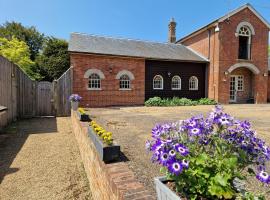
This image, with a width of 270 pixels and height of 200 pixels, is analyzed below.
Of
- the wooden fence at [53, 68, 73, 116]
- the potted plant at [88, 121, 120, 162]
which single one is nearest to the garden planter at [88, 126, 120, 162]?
the potted plant at [88, 121, 120, 162]

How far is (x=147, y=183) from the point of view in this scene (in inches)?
117

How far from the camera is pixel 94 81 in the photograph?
14633mm

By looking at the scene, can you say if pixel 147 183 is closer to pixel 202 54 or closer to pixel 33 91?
pixel 33 91

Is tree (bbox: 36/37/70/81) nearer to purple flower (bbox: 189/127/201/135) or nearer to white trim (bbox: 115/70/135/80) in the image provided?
white trim (bbox: 115/70/135/80)

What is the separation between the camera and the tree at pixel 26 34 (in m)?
34.1

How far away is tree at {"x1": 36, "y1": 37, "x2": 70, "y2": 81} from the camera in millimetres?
27172

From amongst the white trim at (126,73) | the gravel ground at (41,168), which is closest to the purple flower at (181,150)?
the gravel ground at (41,168)

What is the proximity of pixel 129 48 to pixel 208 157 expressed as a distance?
51.9 ft

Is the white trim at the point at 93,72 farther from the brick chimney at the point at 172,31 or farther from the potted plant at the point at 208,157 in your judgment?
the potted plant at the point at 208,157

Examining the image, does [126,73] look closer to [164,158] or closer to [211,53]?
[211,53]

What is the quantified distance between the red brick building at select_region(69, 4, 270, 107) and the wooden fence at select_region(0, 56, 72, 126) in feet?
5.16

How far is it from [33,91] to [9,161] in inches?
311

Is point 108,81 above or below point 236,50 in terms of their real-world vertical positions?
below

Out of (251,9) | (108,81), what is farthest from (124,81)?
(251,9)
